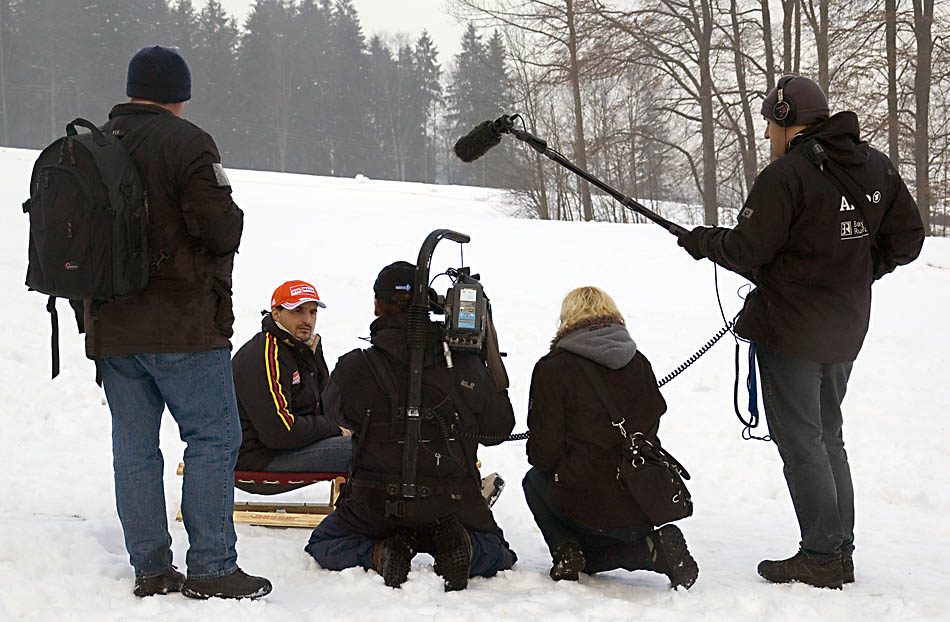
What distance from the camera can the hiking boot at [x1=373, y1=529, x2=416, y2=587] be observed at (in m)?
3.71

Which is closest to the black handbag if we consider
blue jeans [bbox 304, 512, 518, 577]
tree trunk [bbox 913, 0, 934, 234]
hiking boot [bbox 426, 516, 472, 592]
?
blue jeans [bbox 304, 512, 518, 577]

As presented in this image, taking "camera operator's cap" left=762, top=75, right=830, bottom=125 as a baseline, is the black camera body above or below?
below

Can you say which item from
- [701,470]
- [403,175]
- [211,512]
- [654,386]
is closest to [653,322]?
[701,470]

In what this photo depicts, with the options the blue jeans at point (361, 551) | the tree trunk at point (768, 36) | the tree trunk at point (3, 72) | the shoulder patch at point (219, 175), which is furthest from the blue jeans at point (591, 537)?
the tree trunk at point (3, 72)

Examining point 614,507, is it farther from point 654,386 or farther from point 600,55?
point 600,55

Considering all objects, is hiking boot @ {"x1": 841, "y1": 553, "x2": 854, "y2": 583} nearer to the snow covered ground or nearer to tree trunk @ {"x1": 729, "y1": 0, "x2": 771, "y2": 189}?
the snow covered ground

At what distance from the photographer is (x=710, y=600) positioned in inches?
141

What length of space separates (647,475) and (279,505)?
216cm

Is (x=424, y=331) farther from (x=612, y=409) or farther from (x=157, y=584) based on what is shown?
(x=157, y=584)

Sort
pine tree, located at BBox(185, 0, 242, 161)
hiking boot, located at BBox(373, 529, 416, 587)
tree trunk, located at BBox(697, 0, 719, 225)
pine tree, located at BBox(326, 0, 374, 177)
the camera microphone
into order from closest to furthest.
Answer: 1. hiking boot, located at BBox(373, 529, 416, 587)
2. the camera microphone
3. tree trunk, located at BBox(697, 0, 719, 225)
4. pine tree, located at BBox(185, 0, 242, 161)
5. pine tree, located at BBox(326, 0, 374, 177)

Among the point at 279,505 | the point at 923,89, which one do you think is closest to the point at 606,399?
the point at 279,505

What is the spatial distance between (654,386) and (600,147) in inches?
738

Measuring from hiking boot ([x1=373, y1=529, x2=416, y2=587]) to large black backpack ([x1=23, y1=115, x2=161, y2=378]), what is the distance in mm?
1472

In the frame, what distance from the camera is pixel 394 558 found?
3.76 m
